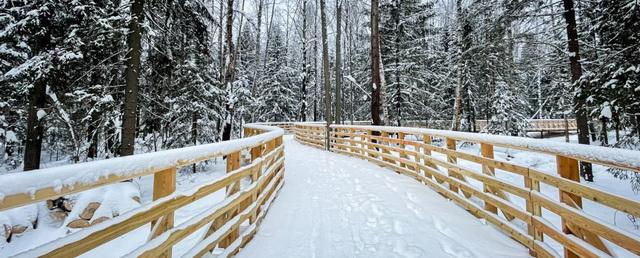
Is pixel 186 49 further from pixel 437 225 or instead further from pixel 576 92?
pixel 576 92

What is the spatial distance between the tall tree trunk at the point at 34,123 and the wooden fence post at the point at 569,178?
11.3 m

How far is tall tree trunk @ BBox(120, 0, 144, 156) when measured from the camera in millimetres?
6633

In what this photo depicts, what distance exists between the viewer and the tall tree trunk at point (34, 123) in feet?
28.4

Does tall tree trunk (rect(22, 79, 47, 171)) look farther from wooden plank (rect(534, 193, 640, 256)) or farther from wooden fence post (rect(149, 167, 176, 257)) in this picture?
wooden plank (rect(534, 193, 640, 256))

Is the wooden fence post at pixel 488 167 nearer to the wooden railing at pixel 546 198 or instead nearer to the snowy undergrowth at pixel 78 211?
the wooden railing at pixel 546 198

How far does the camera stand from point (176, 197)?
6.44ft

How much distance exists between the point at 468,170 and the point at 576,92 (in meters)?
6.76

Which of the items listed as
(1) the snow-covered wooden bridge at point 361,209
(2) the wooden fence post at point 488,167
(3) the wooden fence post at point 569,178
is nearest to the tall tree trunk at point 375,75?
(1) the snow-covered wooden bridge at point 361,209

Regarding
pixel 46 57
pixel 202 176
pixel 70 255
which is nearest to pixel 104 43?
pixel 46 57

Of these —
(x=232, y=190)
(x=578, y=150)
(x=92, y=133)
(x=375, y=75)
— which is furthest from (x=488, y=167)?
(x=92, y=133)

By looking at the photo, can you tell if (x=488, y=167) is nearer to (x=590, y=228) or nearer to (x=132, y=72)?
(x=590, y=228)

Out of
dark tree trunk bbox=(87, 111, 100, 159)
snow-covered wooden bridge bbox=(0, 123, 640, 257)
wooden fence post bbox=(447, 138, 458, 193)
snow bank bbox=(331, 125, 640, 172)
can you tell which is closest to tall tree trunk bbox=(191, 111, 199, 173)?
dark tree trunk bbox=(87, 111, 100, 159)

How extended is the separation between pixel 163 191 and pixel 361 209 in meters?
2.91

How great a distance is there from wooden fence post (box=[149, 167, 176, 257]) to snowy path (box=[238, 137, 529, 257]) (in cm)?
122
